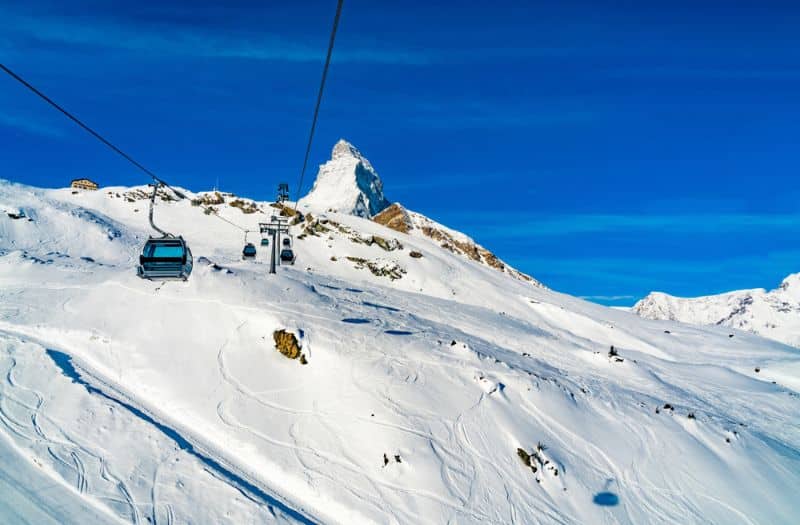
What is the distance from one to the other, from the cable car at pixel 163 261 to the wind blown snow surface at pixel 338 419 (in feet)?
→ 14.8

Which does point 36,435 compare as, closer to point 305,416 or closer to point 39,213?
point 305,416

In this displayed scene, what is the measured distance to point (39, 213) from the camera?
57344 millimetres

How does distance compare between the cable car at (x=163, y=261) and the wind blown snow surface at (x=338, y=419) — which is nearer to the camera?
the wind blown snow surface at (x=338, y=419)

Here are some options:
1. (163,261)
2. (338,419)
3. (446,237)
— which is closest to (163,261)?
(163,261)

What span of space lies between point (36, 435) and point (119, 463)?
118 inches

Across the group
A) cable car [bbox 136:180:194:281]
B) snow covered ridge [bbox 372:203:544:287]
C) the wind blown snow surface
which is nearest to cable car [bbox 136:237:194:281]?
cable car [bbox 136:180:194:281]

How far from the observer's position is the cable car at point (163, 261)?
61.6 feet

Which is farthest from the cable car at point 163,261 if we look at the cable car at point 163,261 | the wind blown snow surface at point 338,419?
the wind blown snow surface at point 338,419

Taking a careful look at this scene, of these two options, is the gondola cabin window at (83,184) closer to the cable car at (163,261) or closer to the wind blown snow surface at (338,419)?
the wind blown snow surface at (338,419)

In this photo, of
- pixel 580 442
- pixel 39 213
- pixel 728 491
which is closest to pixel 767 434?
pixel 728 491

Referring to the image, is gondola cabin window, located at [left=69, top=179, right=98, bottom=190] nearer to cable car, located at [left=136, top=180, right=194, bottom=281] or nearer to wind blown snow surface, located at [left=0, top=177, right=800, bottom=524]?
wind blown snow surface, located at [left=0, top=177, right=800, bottom=524]

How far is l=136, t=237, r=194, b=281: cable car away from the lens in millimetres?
18766

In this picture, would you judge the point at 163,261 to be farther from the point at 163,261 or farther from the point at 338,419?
the point at 338,419

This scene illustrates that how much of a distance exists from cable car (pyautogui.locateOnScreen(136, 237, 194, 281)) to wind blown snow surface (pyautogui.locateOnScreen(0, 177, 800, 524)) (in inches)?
178
